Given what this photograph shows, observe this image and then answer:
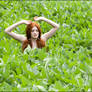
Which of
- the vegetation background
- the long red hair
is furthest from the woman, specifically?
the vegetation background

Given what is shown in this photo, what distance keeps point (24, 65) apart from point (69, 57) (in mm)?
840

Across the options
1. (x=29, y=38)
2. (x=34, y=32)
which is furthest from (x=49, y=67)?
(x=29, y=38)

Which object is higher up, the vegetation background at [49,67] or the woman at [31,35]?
the woman at [31,35]

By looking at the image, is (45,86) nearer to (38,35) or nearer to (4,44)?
(4,44)

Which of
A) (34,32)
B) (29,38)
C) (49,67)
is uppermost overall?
(34,32)

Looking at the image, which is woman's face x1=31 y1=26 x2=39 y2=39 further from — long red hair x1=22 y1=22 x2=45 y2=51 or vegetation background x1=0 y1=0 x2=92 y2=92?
vegetation background x1=0 y1=0 x2=92 y2=92

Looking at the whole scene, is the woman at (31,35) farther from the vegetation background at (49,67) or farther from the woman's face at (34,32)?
the vegetation background at (49,67)

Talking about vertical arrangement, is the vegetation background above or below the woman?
below

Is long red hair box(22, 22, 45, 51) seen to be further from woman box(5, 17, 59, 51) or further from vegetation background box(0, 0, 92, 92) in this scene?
vegetation background box(0, 0, 92, 92)

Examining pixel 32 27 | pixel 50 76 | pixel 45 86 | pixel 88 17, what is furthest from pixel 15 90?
pixel 88 17

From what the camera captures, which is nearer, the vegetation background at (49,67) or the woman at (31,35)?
the vegetation background at (49,67)

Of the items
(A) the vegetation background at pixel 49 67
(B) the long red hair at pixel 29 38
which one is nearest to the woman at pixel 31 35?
(B) the long red hair at pixel 29 38

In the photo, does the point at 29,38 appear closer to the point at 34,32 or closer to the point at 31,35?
the point at 31,35

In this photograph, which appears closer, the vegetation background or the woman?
the vegetation background
